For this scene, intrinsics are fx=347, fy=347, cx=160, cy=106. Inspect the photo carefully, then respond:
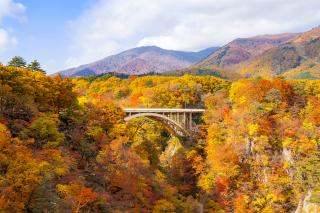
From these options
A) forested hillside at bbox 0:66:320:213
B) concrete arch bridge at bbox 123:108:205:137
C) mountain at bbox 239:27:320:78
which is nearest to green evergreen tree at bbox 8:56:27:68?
forested hillside at bbox 0:66:320:213

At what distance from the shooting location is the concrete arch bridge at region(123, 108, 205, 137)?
135 feet

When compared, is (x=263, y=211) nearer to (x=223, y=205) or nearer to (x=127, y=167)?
(x=223, y=205)

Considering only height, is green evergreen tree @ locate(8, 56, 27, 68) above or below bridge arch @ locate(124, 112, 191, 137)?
above

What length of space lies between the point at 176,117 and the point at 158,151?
500 cm

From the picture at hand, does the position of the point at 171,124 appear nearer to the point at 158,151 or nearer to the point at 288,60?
the point at 158,151

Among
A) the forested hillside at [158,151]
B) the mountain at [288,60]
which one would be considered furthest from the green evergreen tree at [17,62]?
the mountain at [288,60]

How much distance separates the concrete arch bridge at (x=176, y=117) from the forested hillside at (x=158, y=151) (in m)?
1.31

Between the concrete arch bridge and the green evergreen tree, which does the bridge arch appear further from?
the green evergreen tree

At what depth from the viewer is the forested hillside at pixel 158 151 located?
22.3m

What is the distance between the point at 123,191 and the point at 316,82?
110 feet

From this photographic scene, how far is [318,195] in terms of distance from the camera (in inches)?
1281

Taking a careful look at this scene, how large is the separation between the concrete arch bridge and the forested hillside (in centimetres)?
131

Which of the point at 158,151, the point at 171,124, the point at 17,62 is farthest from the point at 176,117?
the point at 17,62

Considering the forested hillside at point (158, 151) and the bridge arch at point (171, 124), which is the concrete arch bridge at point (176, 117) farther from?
the forested hillside at point (158, 151)
